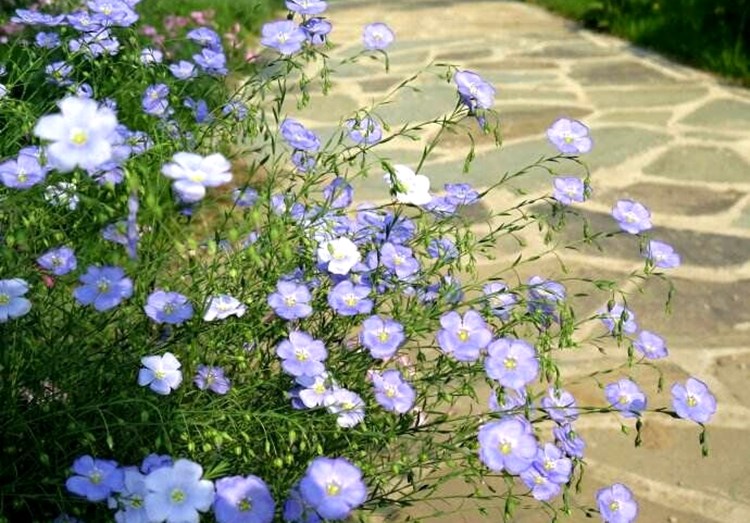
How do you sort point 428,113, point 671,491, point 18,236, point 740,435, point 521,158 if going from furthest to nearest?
point 428,113
point 521,158
point 740,435
point 671,491
point 18,236

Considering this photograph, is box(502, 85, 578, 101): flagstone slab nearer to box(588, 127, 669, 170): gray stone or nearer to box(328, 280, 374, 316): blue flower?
box(588, 127, 669, 170): gray stone

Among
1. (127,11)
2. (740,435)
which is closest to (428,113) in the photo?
(740,435)

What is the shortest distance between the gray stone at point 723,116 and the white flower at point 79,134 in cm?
413

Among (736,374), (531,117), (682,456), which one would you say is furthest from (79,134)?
(531,117)

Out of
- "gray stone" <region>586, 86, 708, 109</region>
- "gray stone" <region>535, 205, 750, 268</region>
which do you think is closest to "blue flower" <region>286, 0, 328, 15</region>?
"gray stone" <region>535, 205, 750, 268</region>

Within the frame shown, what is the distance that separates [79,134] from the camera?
1190 millimetres

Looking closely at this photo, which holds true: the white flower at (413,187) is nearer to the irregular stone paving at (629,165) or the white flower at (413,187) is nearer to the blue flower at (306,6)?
the blue flower at (306,6)

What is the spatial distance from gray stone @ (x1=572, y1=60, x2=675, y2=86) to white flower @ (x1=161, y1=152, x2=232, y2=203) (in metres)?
4.49

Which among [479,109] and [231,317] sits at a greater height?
[479,109]

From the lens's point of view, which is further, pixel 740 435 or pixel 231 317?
pixel 740 435

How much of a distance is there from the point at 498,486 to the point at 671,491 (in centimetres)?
40

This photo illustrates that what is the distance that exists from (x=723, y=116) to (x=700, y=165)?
2.36 ft

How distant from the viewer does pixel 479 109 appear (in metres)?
1.90

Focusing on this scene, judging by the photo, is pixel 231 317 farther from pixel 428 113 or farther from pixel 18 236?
pixel 428 113
